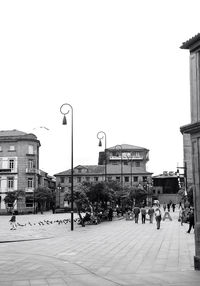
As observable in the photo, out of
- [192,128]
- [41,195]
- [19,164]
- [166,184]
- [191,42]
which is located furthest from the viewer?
[166,184]

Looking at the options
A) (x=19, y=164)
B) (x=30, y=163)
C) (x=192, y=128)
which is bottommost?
(x=192, y=128)

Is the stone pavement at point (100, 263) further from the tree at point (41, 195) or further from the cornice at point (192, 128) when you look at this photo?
the tree at point (41, 195)

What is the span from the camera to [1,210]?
7425 cm

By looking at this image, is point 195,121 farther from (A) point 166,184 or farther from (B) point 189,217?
(A) point 166,184

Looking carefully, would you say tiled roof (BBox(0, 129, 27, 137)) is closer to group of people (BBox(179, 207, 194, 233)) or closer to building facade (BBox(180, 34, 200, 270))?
group of people (BBox(179, 207, 194, 233))

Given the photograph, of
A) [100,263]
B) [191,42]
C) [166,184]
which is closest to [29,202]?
[166,184]

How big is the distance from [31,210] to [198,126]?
6482cm

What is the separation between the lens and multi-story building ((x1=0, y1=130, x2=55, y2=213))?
76.5 m

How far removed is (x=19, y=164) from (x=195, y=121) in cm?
6557

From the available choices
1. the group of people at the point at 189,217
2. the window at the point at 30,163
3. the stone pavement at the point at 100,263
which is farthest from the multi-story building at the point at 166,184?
the stone pavement at the point at 100,263

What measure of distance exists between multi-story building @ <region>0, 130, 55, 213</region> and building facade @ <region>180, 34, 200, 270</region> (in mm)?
64333

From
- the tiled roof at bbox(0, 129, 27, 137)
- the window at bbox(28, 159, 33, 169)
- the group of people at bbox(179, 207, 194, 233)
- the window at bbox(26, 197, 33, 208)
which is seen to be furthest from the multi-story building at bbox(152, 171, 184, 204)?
the group of people at bbox(179, 207, 194, 233)

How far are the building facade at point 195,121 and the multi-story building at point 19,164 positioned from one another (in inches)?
2533

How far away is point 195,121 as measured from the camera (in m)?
14.0
